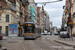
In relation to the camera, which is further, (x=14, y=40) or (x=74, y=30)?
(x=74, y=30)

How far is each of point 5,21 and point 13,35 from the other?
2617cm

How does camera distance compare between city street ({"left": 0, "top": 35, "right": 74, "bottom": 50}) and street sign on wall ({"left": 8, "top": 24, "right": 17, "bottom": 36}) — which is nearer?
city street ({"left": 0, "top": 35, "right": 74, "bottom": 50})

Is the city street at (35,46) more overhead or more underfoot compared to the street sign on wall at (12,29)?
more underfoot

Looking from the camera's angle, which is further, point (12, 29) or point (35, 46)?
point (12, 29)

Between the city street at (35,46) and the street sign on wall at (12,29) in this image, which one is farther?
the street sign on wall at (12,29)

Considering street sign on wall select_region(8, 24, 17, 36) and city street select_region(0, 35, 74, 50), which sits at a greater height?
street sign on wall select_region(8, 24, 17, 36)

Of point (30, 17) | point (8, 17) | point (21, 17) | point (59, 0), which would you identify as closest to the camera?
point (59, 0)

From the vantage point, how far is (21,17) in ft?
228


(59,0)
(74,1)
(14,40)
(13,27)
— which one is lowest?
(14,40)

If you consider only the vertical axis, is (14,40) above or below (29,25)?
below

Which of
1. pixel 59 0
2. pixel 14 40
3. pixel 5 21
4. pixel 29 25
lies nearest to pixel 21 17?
pixel 5 21

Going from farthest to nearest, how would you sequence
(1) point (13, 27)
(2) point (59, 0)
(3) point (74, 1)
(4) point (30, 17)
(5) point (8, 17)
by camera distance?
(4) point (30, 17) → (3) point (74, 1) → (5) point (8, 17) → (1) point (13, 27) → (2) point (59, 0)

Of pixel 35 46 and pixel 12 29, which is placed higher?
pixel 12 29

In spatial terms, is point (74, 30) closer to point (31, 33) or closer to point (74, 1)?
point (74, 1)
